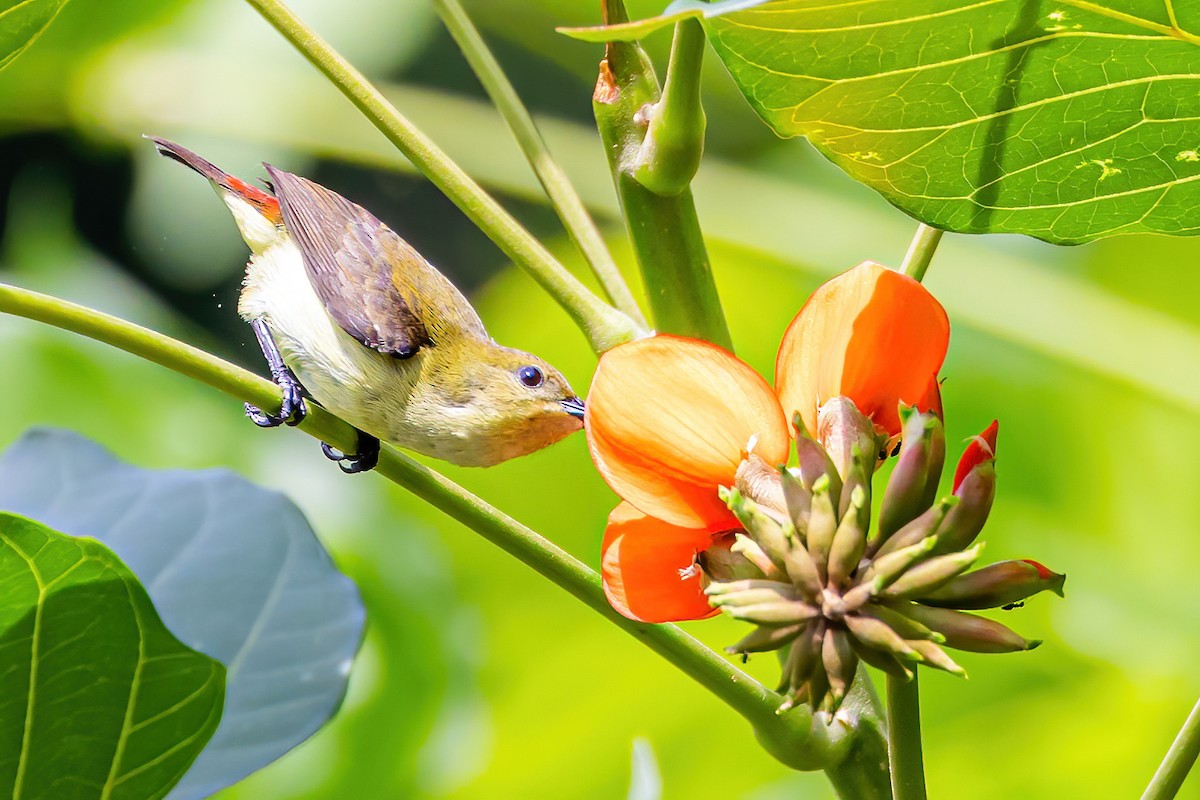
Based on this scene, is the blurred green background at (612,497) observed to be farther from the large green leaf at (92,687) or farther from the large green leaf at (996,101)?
the large green leaf at (996,101)

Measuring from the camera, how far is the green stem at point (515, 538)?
3.39 ft

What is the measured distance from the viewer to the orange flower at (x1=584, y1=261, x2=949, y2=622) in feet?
2.70

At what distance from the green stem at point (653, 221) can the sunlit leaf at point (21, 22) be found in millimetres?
557

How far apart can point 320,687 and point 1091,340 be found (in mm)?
1626

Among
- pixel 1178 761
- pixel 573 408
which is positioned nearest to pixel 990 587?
pixel 1178 761

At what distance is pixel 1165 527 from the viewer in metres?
2.24

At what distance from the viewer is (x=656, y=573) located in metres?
0.86

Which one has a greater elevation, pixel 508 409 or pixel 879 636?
pixel 879 636

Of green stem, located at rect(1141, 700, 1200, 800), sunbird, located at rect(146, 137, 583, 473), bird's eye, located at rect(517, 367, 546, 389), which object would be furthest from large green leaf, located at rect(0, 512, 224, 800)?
green stem, located at rect(1141, 700, 1200, 800)

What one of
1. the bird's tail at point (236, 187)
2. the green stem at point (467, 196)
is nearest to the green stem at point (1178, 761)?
the green stem at point (467, 196)

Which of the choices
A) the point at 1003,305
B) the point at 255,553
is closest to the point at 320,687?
the point at 255,553

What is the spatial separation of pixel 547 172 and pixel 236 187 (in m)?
1.24

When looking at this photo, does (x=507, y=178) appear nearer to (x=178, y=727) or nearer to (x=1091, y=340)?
(x=1091, y=340)

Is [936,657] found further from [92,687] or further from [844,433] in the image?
[92,687]
